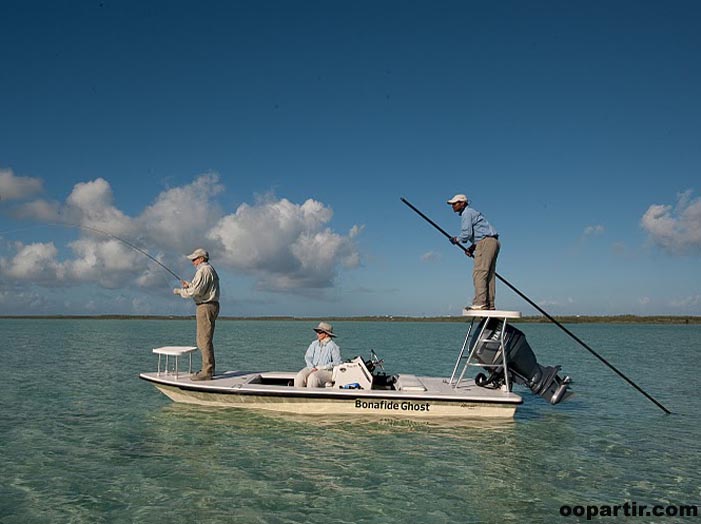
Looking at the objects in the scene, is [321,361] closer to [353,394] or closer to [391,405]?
[353,394]

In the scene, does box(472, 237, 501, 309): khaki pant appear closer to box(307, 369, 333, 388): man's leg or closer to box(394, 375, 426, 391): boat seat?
box(394, 375, 426, 391): boat seat

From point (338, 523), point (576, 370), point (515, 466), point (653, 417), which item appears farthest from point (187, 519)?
point (576, 370)

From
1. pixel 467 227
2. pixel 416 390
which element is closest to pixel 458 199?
pixel 467 227

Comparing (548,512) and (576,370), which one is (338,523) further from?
(576,370)

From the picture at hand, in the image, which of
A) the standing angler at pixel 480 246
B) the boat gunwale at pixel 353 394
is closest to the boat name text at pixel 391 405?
the boat gunwale at pixel 353 394

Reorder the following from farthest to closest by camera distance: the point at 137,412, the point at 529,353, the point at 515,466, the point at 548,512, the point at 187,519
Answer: the point at 137,412 → the point at 529,353 → the point at 515,466 → the point at 548,512 → the point at 187,519

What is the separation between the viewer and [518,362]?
1100 cm

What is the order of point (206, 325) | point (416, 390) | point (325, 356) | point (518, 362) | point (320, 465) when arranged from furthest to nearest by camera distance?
point (325, 356) → point (206, 325) → point (518, 362) → point (416, 390) → point (320, 465)

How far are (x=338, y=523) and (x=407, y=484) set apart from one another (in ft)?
5.21

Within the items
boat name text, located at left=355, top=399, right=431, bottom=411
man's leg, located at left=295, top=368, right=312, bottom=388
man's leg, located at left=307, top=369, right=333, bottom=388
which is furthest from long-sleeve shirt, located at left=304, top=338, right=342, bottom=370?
boat name text, located at left=355, top=399, right=431, bottom=411

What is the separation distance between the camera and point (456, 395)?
10.4 m

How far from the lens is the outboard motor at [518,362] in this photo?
35.6 feet

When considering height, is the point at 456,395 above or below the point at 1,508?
above

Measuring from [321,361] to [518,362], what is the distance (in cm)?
424
